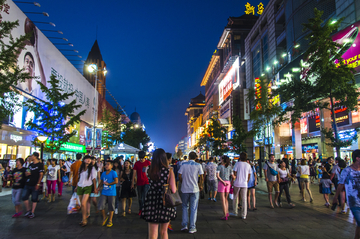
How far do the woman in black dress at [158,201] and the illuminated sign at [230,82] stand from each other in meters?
48.0

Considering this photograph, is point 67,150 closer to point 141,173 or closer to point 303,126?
point 141,173

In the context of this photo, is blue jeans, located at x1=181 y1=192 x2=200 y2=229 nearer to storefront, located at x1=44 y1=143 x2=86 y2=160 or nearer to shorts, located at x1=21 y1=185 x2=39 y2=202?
shorts, located at x1=21 y1=185 x2=39 y2=202

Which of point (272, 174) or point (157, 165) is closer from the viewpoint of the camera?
point (157, 165)

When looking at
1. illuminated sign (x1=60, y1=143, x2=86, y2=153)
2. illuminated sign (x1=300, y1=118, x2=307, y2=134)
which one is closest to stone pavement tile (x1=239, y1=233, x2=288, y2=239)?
illuminated sign (x1=60, y1=143, x2=86, y2=153)

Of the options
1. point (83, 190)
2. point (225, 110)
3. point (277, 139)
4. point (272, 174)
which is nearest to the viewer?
point (83, 190)

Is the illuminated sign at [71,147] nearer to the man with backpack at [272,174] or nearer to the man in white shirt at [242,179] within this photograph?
the man with backpack at [272,174]

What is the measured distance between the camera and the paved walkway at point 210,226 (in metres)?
6.17

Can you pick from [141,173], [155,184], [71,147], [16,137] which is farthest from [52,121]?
[155,184]

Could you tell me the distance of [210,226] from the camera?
698 cm

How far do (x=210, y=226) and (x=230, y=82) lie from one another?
163 feet

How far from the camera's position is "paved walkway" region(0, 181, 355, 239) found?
6.17 meters

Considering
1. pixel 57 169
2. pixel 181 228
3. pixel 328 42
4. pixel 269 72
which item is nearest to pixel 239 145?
pixel 269 72

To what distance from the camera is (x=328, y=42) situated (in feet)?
42.0

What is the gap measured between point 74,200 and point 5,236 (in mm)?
1956
